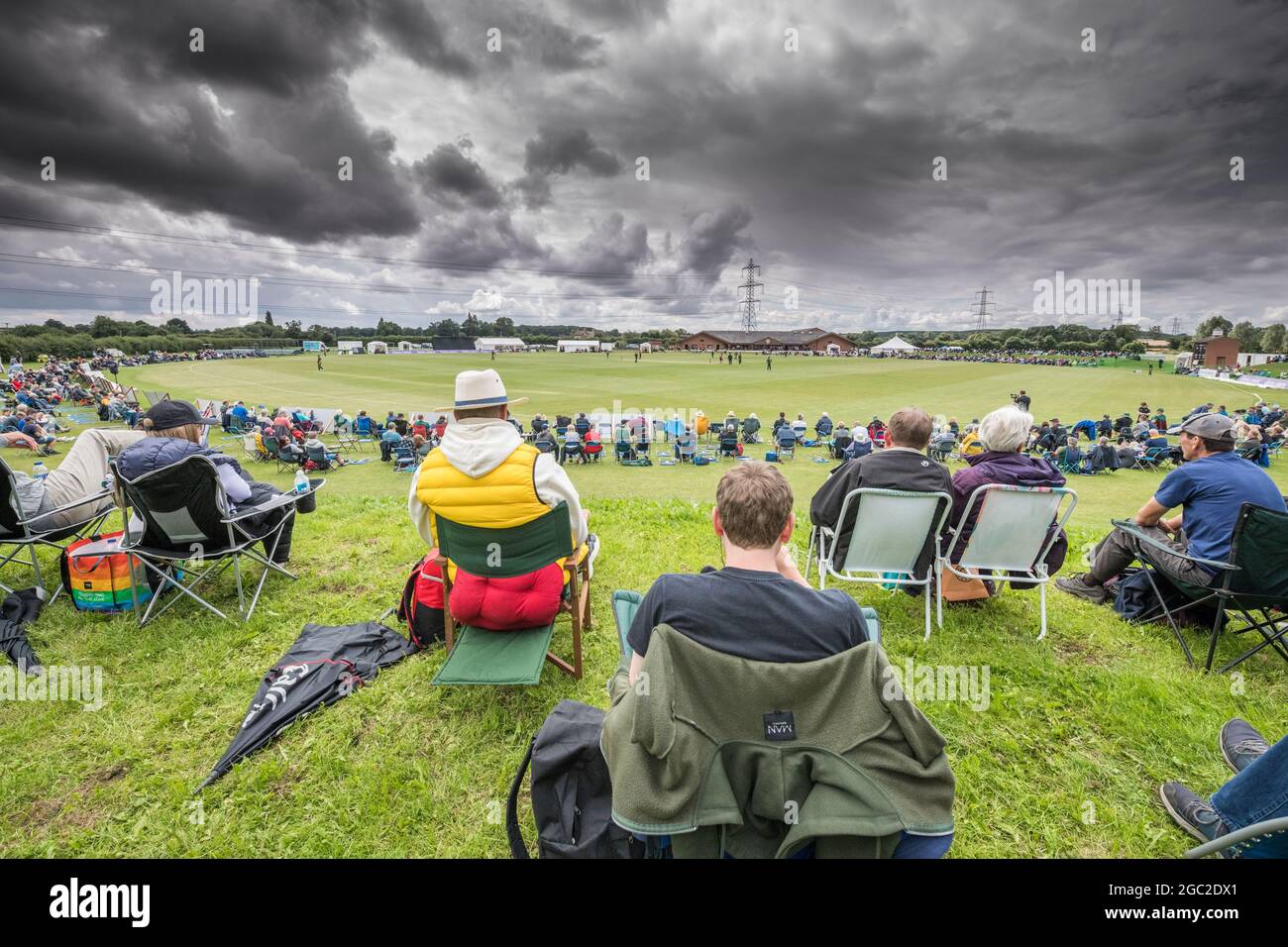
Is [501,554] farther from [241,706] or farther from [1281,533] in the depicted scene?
[1281,533]

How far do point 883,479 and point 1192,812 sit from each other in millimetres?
2314

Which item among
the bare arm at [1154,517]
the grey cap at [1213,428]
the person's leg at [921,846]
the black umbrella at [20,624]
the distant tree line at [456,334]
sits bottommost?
the black umbrella at [20,624]

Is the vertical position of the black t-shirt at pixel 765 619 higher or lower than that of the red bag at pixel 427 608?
higher

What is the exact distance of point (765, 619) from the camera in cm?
165

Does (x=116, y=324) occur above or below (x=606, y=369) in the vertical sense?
above

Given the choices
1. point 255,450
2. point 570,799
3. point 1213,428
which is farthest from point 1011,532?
point 255,450

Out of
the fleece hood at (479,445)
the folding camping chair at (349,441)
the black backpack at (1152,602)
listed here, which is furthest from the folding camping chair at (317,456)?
the black backpack at (1152,602)

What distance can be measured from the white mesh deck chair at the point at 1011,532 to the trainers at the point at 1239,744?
46.4 inches

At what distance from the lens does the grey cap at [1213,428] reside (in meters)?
4.03

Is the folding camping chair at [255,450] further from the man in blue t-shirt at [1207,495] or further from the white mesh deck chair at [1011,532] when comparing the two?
the man in blue t-shirt at [1207,495]
